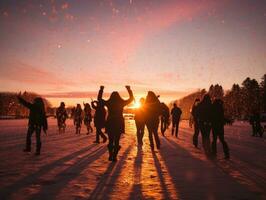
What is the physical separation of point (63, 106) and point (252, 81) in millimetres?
87491

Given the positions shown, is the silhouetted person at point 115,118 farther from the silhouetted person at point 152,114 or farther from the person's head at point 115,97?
the silhouetted person at point 152,114

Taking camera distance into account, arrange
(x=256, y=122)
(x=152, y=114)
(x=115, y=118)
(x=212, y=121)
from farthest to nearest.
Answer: (x=256, y=122) → (x=152, y=114) → (x=212, y=121) → (x=115, y=118)

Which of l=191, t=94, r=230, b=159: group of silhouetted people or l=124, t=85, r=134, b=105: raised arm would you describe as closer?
l=124, t=85, r=134, b=105: raised arm

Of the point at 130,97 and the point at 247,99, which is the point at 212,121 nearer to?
the point at 130,97

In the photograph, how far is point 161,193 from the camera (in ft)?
18.5

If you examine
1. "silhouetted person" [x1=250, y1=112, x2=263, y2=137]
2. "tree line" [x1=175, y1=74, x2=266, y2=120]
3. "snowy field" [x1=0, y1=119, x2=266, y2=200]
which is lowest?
"snowy field" [x1=0, y1=119, x2=266, y2=200]

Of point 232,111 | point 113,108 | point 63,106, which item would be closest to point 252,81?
point 232,111

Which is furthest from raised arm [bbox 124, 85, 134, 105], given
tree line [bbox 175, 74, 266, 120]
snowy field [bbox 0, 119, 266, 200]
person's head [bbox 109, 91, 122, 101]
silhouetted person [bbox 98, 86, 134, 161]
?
tree line [bbox 175, 74, 266, 120]

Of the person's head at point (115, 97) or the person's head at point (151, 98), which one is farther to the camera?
the person's head at point (151, 98)

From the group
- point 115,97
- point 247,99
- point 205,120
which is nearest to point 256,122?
point 205,120

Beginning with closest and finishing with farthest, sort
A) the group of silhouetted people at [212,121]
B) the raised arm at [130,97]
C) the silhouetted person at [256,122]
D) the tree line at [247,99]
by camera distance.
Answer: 1. the raised arm at [130,97]
2. the group of silhouetted people at [212,121]
3. the silhouetted person at [256,122]
4. the tree line at [247,99]

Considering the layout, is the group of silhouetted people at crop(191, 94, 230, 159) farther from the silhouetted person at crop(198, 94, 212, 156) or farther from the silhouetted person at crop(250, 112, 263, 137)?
the silhouetted person at crop(250, 112, 263, 137)

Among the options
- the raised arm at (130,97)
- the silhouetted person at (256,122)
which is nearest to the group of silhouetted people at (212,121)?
the raised arm at (130,97)

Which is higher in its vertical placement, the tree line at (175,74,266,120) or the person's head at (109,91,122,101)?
the tree line at (175,74,266,120)
